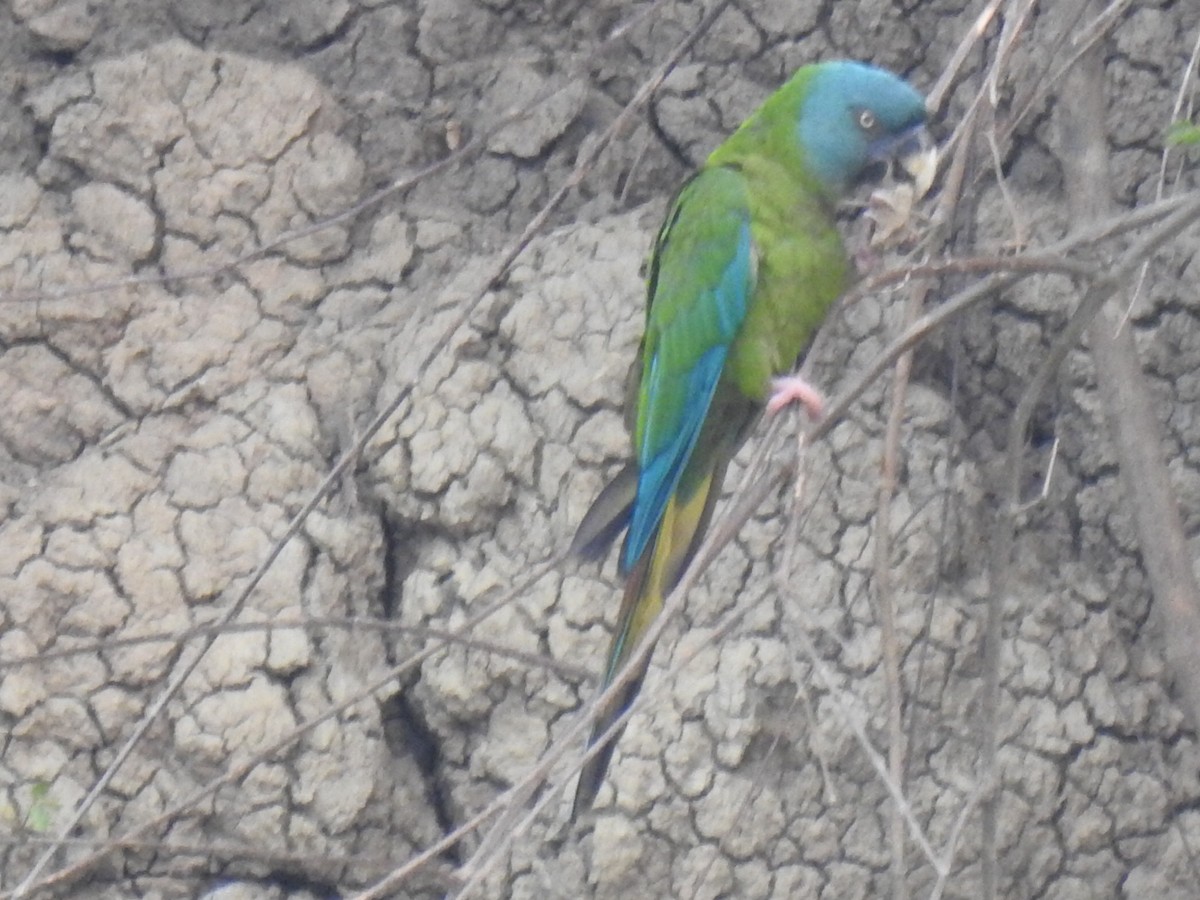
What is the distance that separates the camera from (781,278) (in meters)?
2.63

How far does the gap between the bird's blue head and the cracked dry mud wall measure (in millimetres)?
277

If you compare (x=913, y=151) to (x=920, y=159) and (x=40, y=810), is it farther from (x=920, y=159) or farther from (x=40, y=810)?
(x=40, y=810)

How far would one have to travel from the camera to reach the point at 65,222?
2.84 m

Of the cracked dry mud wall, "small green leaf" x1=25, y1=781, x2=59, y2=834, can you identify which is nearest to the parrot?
the cracked dry mud wall

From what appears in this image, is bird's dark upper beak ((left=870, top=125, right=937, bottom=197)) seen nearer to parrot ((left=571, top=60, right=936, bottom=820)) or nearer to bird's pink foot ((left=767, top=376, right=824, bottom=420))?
parrot ((left=571, top=60, right=936, bottom=820))

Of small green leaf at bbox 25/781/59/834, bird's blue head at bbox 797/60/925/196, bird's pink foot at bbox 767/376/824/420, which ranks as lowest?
bird's pink foot at bbox 767/376/824/420

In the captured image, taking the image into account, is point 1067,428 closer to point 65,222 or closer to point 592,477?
point 592,477

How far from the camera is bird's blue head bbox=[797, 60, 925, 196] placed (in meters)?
2.61

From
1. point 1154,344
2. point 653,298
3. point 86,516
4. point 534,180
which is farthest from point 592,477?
point 1154,344

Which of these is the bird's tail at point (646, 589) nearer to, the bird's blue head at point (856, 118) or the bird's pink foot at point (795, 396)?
the bird's pink foot at point (795, 396)

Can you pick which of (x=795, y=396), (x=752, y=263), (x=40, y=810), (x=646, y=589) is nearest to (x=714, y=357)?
(x=752, y=263)

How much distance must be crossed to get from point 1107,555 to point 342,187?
1.53 meters

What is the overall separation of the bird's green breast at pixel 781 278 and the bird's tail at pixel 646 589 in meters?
0.22

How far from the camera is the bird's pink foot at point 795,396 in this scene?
2219 millimetres
